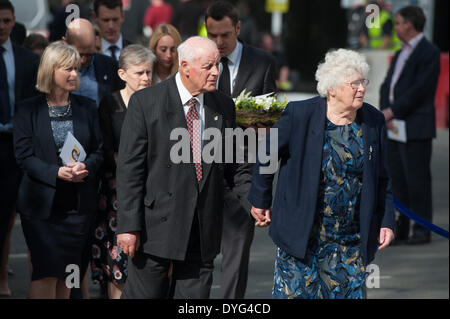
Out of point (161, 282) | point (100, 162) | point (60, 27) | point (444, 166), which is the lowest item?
point (444, 166)

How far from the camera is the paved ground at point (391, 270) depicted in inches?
316

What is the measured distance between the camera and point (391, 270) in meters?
8.82

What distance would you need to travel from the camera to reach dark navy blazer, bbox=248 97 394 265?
545 centimetres

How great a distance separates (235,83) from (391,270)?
8.97 feet

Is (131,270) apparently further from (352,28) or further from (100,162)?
(352,28)

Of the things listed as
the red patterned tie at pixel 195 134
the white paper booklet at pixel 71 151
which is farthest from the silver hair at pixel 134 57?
the red patterned tie at pixel 195 134

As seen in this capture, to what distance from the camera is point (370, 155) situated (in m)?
5.50

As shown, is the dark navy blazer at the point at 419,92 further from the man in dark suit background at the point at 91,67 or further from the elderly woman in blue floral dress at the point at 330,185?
the elderly woman in blue floral dress at the point at 330,185

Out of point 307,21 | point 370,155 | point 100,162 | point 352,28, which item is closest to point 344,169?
point 370,155

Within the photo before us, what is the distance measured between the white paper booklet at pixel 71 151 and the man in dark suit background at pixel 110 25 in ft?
5.94

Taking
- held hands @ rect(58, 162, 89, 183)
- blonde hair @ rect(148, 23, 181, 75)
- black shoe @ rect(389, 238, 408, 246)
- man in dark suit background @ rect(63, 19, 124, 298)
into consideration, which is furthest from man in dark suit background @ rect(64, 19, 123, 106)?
black shoe @ rect(389, 238, 408, 246)

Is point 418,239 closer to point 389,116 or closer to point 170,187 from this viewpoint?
point 389,116

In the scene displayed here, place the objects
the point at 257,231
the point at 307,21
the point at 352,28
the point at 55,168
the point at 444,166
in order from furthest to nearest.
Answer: the point at 307,21, the point at 352,28, the point at 444,166, the point at 257,231, the point at 55,168

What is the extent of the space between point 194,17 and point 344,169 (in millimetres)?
12132
